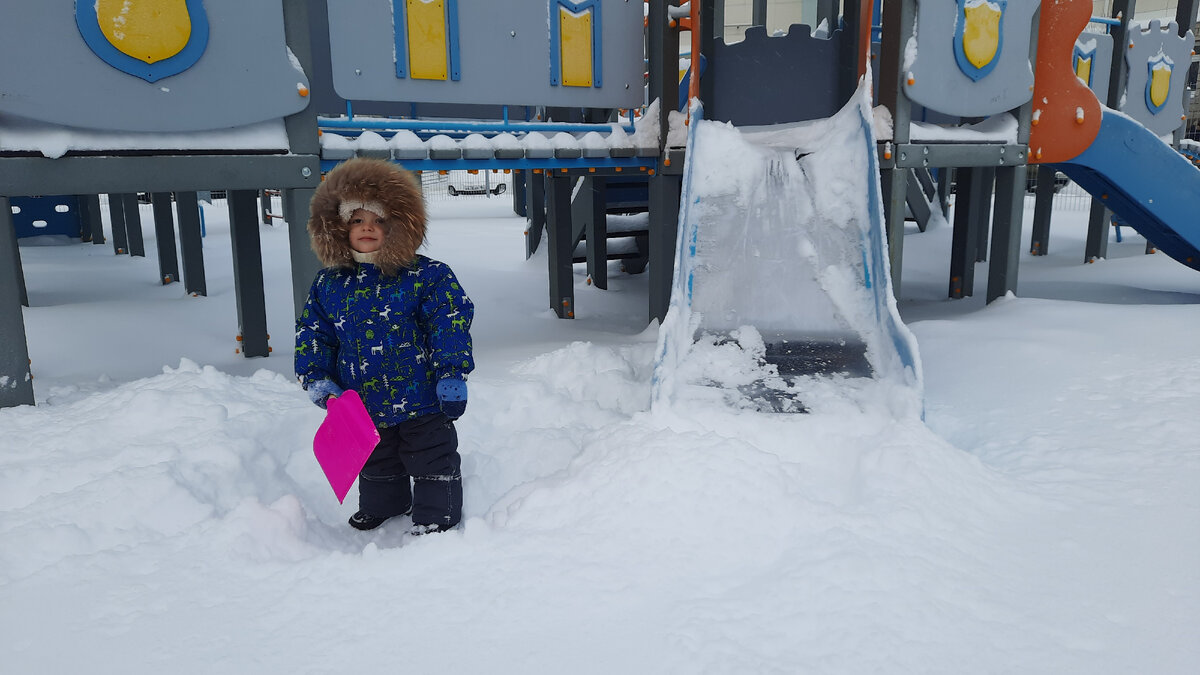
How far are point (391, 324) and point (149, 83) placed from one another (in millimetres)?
2293

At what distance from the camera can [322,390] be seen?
2592 millimetres

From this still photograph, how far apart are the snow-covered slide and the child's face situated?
4.98ft

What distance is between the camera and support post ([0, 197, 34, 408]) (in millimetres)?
3559

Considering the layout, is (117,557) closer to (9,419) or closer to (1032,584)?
(9,419)

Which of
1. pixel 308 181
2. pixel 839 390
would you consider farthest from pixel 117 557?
pixel 839 390

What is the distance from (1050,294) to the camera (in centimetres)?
799

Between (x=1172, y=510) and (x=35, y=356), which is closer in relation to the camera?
(x=1172, y=510)

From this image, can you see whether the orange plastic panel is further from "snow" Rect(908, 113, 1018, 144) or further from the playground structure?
"snow" Rect(908, 113, 1018, 144)

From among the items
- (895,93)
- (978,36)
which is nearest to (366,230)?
(895,93)

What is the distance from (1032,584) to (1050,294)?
6912mm

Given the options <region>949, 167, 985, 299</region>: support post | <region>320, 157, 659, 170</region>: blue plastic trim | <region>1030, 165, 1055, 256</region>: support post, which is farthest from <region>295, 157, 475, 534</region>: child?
<region>1030, 165, 1055, 256</region>: support post

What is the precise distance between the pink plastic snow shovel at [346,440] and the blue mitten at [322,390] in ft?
0.22

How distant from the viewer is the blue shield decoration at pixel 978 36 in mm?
5559

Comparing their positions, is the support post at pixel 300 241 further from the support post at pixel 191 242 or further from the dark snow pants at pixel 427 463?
the support post at pixel 191 242
